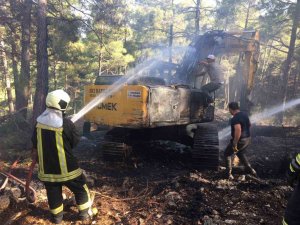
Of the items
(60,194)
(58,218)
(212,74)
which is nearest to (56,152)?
(60,194)

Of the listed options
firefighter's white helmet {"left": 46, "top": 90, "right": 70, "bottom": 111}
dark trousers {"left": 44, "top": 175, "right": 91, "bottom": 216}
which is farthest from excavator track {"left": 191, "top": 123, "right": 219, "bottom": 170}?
firefighter's white helmet {"left": 46, "top": 90, "right": 70, "bottom": 111}

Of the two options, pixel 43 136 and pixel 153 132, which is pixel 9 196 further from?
pixel 153 132

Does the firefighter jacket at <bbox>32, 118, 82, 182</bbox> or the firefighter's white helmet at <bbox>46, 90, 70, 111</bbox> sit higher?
the firefighter's white helmet at <bbox>46, 90, 70, 111</bbox>

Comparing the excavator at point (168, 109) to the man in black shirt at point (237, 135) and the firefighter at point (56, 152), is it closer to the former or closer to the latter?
the man in black shirt at point (237, 135)

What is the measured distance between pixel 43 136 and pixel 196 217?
2612 millimetres

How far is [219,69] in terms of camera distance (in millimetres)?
8320

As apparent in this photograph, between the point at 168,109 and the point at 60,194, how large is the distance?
11.1ft

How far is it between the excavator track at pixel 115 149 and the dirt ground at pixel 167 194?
0.18 meters

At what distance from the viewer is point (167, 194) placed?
210 inches

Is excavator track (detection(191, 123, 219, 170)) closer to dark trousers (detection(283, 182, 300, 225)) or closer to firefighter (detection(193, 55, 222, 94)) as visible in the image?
firefighter (detection(193, 55, 222, 94))

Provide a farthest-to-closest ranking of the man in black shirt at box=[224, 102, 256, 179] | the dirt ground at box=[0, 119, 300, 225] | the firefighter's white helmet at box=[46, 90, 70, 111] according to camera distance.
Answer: the man in black shirt at box=[224, 102, 256, 179], the dirt ground at box=[0, 119, 300, 225], the firefighter's white helmet at box=[46, 90, 70, 111]

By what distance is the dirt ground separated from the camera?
14.7 ft

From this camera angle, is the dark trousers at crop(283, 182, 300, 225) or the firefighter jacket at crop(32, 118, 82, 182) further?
the firefighter jacket at crop(32, 118, 82, 182)

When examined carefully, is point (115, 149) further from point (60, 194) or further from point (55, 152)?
point (55, 152)
